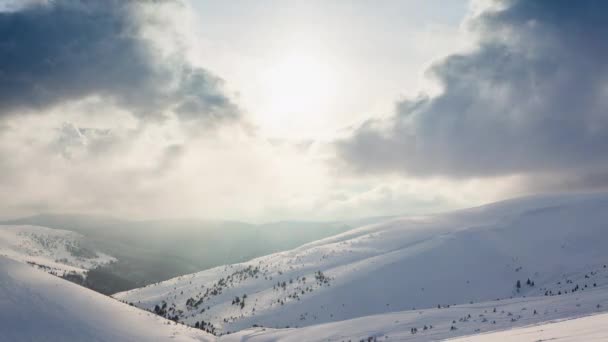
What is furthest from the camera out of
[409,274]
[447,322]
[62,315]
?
[409,274]

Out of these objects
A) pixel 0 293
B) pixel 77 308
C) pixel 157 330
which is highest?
pixel 0 293

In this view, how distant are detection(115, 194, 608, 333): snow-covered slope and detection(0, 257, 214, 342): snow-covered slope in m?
29.9

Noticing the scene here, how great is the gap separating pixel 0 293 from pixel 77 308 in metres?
4.68

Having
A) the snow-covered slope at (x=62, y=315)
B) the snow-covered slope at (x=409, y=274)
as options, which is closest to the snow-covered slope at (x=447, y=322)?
the snow-covered slope at (x=62, y=315)

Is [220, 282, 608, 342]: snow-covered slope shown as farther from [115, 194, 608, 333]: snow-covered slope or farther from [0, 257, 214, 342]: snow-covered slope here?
[115, 194, 608, 333]: snow-covered slope

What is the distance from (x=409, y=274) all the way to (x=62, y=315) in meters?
61.2

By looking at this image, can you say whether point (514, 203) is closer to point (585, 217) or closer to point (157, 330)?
point (585, 217)

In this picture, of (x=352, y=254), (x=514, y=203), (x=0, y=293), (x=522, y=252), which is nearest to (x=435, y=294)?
(x=522, y=252)

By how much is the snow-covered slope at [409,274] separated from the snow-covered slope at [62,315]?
29.9 meters

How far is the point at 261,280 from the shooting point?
3425 inches

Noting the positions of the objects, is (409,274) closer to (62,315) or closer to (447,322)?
(447,322)

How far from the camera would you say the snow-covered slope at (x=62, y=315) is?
74.6 ft

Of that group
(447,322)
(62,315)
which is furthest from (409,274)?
(62,315)

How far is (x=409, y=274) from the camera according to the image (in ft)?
244
